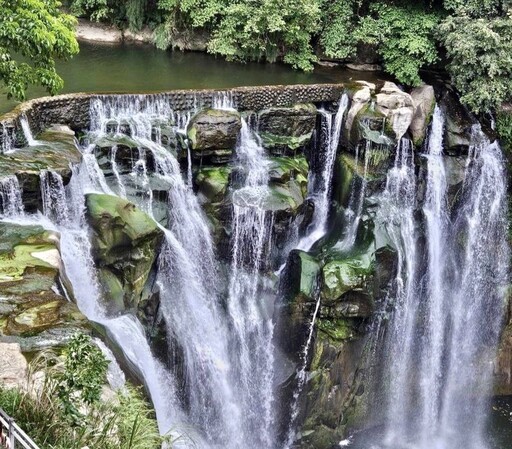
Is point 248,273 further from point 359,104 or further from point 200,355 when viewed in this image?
point 359,104

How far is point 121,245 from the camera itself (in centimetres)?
1245

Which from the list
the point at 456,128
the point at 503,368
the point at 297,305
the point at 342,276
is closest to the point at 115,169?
the point at 297,305

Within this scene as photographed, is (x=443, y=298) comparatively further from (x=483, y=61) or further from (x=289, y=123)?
(x=483, y=61)

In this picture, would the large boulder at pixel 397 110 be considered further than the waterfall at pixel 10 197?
Yes

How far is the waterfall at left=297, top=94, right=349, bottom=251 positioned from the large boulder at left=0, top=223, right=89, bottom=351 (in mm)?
7469

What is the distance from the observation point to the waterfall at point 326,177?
16234mm

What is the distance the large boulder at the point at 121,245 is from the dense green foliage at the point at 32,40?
124 inches

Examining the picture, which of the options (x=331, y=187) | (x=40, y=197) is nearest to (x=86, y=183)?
(x=40, y=197)

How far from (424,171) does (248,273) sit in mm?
5849

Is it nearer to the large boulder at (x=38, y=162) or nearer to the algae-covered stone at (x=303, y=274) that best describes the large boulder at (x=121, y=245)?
the large boulder at (x=38, y=162)

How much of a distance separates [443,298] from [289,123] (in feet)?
21.6

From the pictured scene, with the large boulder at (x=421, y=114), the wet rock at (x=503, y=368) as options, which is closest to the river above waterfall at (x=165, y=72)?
the large boulder at (x=421, y=114)

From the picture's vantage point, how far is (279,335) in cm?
1453

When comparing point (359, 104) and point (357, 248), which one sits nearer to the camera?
point (357, 248)
